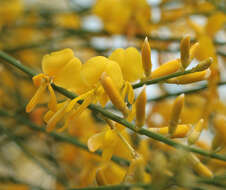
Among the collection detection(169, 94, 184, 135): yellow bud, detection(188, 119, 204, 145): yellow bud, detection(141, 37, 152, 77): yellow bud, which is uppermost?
detection(141, 37, 152, 77): yellow bud

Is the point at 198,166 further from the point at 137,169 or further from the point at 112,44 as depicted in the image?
the point at 112,44

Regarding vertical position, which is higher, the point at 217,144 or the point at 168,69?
the point at 168,69

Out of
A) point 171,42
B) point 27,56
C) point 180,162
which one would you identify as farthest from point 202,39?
point 27,56

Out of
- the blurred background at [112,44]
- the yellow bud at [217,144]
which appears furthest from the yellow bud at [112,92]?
the blurred background at [112,44]

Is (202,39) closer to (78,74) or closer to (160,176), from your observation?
(78,74)

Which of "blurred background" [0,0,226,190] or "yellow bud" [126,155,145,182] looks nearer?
"yellow bud" [126,155,145,182]

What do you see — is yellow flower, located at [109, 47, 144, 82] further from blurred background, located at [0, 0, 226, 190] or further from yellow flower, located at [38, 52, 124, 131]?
blurred background, located at [0, 0, 226, 190]

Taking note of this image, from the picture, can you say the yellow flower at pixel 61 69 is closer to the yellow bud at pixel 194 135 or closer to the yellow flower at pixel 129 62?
the yellow flower at pixel 129 62

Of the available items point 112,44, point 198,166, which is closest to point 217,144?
point 198,166

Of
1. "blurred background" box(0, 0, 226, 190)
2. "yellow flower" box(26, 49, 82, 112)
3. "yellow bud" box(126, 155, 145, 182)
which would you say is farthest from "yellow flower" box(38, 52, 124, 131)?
"blurred background" box(0, 0, 226, 190)
